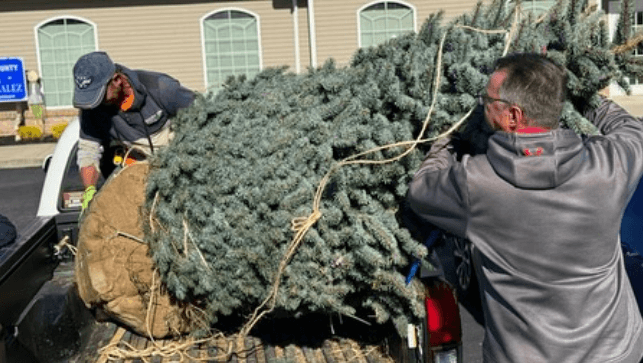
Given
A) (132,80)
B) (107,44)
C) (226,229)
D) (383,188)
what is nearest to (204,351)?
(226,229)

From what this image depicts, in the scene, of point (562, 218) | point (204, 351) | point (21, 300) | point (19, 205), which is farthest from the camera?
point (19, 205)

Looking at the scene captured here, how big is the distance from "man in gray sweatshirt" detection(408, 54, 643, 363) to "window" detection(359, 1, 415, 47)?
1635 cm

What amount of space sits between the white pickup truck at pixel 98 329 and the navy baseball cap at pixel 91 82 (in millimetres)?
668

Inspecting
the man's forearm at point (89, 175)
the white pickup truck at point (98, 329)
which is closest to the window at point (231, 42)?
the man's forearm at point (89, 175)

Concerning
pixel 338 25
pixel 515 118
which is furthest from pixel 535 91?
pixel 338 25

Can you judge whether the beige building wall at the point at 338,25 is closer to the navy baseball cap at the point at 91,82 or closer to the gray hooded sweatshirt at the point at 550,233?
the navy baseball cap at the point at 91,82

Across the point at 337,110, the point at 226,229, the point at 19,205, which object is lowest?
the point at 19,205

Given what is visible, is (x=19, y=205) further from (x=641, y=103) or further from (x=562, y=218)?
(x=641, y=103)

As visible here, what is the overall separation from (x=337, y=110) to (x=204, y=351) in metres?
1.31

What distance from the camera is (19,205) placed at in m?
10.9

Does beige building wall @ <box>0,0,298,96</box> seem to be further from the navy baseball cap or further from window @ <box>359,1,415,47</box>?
the navy baseball cap

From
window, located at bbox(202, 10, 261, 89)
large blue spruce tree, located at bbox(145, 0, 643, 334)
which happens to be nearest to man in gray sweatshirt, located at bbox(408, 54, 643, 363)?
large blue spruce tree, located at bbox(145, 0, 643, 334)

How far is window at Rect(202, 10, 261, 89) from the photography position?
18.4 m

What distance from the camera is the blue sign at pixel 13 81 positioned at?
58.1ft
